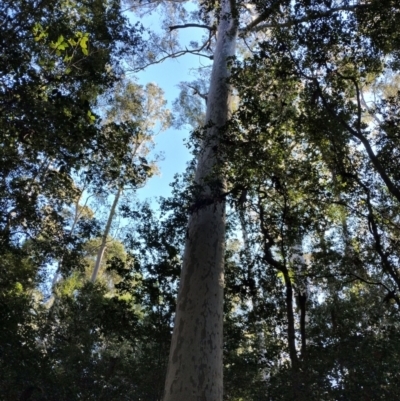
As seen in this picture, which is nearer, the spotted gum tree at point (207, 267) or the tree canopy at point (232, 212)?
the spotted gum tree at point (207, 267)

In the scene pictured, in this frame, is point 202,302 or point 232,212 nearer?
point 202,302

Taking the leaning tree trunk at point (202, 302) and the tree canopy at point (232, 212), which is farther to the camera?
the tree canopy at point (232, 212)

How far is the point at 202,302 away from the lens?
423 cm

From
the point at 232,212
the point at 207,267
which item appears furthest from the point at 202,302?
the point at 232,212

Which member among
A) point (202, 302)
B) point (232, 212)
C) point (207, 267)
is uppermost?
point (232, 212)

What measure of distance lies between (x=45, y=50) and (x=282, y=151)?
121 inches

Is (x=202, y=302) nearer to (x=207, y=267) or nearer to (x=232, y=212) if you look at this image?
(x=207, y=267)

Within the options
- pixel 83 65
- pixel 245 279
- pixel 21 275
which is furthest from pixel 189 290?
pixel 21 275

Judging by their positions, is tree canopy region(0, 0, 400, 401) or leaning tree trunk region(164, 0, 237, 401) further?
tree canopy region(0, 0, 400, 401)

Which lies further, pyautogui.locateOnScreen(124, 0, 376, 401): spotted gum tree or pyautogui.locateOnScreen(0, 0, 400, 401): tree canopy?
pyautogui.locateOnScreen(0, 0, 400, 401): tree canopy

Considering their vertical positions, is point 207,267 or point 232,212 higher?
point 232,212

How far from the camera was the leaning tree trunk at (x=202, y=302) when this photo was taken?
3.59 m

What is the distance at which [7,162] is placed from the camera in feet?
17.2

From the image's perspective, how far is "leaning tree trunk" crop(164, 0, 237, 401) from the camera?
11.8ft
